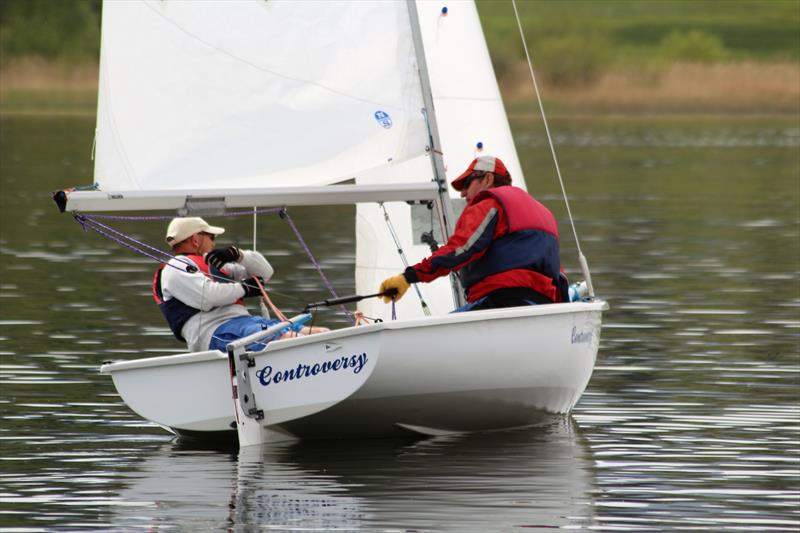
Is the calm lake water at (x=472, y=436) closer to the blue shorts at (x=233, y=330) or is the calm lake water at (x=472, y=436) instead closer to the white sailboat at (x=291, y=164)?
the white sailboat at (x=291, y=164)

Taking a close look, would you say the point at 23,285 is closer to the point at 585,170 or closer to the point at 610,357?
the point at 610,357

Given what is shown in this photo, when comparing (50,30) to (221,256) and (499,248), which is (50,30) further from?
(499,248)

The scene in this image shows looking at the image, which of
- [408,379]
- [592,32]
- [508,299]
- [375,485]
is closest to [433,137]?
[508,299]

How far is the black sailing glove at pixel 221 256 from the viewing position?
1116cm

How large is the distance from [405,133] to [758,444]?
109 inches

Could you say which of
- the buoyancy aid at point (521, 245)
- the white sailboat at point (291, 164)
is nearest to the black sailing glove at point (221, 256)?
the white sailboat at point (291, 164)

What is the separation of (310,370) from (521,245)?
1423mm

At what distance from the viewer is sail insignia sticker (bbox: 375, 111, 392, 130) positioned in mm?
11422

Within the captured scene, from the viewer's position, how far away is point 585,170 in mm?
37594

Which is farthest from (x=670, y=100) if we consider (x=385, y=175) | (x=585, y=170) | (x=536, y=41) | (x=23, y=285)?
(x=385, y=175)

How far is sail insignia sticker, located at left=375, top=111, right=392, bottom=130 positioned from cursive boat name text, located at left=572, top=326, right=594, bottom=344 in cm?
170

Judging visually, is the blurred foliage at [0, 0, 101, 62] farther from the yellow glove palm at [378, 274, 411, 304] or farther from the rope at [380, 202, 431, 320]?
the yellow glove palm at [378, 274, 411, 304]

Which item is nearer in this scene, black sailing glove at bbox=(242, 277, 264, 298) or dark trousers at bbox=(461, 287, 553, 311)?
dark trousers at bbox=(461, 287, 553, 311)

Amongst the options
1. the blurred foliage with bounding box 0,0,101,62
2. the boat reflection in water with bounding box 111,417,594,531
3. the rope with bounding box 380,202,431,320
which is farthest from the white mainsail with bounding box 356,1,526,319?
the blurred foliage with bounding box 0,0,101,62
